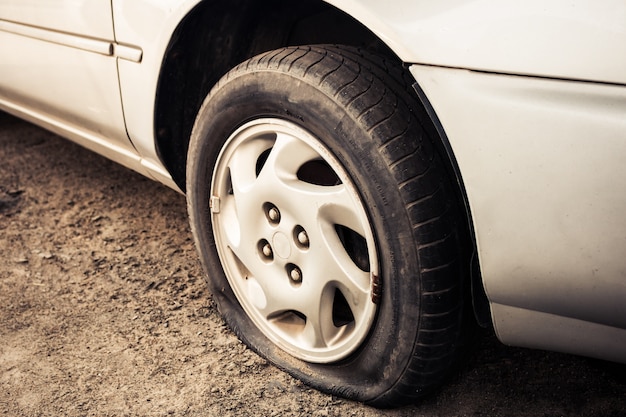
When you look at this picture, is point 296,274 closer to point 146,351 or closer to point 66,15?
point 146,351

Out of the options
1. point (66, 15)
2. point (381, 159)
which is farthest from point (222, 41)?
point (381, 159)

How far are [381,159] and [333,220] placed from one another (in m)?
0.22

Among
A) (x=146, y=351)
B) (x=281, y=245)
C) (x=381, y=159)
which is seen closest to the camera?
(x=381, y=159)

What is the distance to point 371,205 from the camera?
1441mm

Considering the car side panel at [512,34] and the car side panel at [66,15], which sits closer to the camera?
the car side panel at [512,34]

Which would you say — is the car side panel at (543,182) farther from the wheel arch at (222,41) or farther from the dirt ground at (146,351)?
the wheel arch at (222,41)

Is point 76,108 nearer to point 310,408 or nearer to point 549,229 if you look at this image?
point 310,408

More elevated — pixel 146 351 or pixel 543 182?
pixel 543 182

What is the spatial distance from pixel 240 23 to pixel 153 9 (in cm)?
25

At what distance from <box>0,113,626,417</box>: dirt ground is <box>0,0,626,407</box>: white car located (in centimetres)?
11

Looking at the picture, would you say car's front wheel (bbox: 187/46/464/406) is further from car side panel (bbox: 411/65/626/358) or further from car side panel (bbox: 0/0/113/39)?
car side panel (bbox: 0/0/113/39)

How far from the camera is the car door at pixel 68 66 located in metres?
1.98

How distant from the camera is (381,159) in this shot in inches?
55.2

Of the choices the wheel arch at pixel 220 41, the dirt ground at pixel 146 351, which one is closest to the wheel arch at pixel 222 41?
the wheel arch at pixel 220 41
